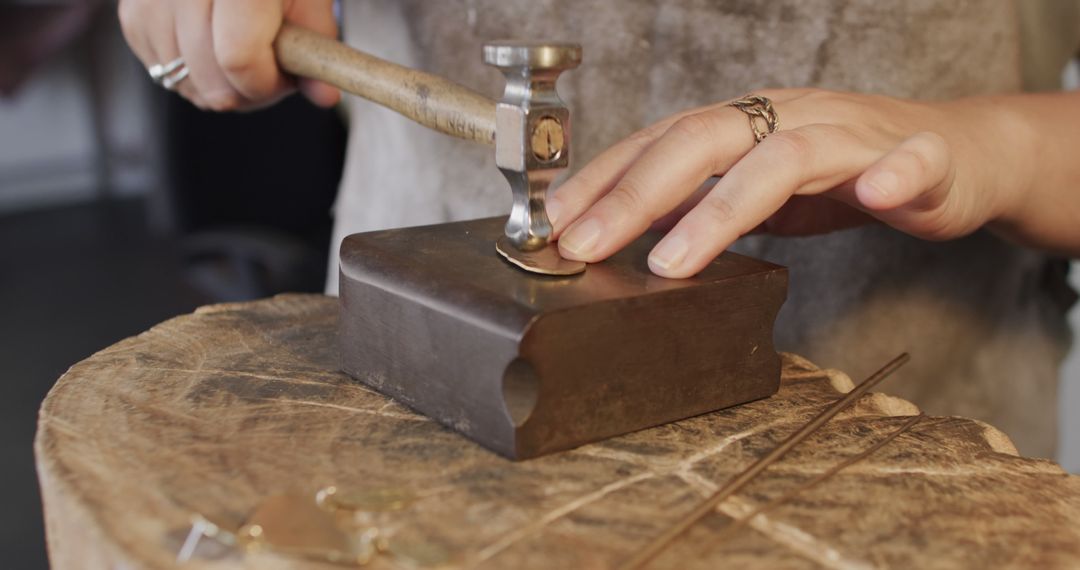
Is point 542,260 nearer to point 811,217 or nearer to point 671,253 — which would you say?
point 671,253

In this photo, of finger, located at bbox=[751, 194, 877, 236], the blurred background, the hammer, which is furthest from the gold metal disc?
the blurred background

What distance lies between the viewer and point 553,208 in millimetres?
1119

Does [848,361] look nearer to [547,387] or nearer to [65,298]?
[547,387]

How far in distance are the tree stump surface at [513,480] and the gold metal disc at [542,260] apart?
0.53ft

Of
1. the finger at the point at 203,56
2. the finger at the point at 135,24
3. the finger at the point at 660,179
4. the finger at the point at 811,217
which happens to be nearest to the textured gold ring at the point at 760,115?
the finger at the point at 660,179

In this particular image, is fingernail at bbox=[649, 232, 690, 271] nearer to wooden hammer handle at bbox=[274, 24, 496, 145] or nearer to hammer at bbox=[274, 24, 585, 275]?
hammer at bbox=[274, 24, 585, 275]

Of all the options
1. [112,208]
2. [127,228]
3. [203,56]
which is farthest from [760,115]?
[112,208]

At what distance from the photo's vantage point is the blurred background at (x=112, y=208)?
7.43 feet

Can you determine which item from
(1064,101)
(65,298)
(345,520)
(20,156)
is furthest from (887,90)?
(20,156)

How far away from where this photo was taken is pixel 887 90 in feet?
4.80

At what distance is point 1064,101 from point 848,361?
1.45 ft

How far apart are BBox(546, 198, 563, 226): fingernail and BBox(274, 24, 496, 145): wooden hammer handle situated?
0.09 meters

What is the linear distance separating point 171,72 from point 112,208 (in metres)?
4.72

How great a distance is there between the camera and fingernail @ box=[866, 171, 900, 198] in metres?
1.00
